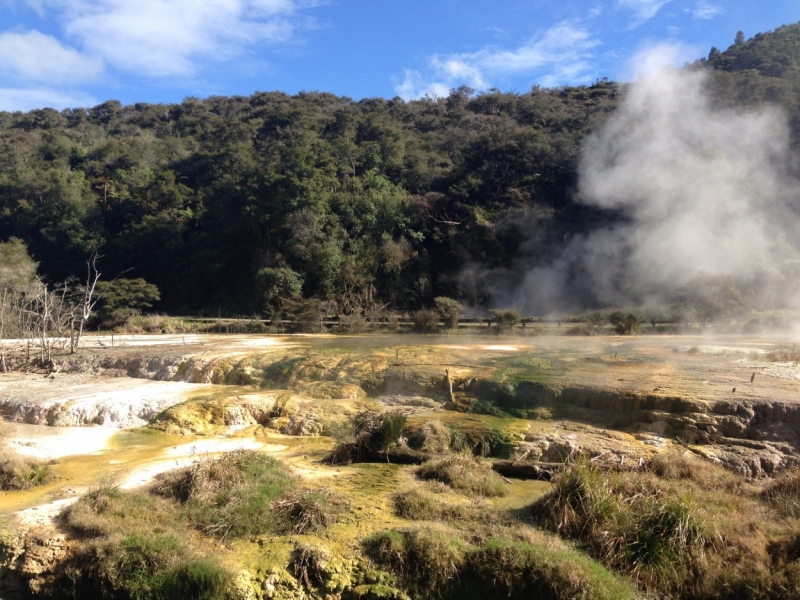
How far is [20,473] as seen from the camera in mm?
7129

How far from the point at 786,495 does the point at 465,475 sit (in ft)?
10.8

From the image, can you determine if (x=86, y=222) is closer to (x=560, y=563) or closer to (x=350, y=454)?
(x=350, y=454)

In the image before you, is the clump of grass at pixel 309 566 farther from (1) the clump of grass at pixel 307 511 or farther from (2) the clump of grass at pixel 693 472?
(2) the clump of grass at pixel 693 472

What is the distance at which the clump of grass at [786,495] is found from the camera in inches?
223

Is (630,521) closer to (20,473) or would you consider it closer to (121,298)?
(20,473)

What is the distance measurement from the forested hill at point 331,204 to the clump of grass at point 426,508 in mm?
18851

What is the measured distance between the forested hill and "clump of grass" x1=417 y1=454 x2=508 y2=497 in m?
18.1

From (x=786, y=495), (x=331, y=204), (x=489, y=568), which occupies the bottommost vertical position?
(x=489, y=568)

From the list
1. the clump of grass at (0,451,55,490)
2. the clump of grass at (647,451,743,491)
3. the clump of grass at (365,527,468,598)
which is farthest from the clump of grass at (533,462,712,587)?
the clump of grass at (0,451,55,490)

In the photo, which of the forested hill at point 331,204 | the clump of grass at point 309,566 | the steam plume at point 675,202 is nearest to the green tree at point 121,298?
the forested hill at point 331,204

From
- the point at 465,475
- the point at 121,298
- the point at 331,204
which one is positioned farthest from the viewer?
the point at 331,204

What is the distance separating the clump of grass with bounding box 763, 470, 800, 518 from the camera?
566 cm

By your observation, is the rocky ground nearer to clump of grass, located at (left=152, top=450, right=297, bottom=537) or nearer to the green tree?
clump of grass, located at (left=152, top=450, right=297, bottom=537)

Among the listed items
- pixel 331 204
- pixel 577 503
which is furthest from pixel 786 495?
A: pixel 331 204
